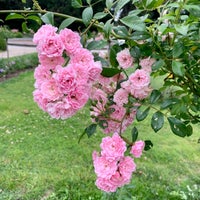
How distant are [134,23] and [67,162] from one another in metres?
2.06

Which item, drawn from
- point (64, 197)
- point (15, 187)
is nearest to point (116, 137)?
point (64, 197)

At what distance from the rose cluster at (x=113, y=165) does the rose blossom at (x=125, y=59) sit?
6.4 inches

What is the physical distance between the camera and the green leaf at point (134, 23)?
27.3 inches

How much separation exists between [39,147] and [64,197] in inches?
33.4

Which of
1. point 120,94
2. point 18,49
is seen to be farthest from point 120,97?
point 18,49

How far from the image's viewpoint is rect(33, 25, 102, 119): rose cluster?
0.66 m

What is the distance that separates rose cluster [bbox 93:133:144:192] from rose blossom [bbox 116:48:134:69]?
163 millimetres

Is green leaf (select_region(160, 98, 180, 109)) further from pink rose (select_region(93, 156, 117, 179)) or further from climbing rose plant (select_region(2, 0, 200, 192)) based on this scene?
pink rose (select_region(93, 156, 117, 179))

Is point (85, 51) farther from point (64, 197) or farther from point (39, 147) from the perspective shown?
point (39, 147)

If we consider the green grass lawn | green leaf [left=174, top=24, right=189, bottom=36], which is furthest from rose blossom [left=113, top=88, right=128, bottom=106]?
the green grass lawn

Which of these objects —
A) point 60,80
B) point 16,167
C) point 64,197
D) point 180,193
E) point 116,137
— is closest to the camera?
point 60,80

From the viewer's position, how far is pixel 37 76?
0.69 m

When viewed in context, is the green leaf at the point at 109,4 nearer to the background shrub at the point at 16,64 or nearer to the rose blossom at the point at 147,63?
the rose blossom at the point at 147,63

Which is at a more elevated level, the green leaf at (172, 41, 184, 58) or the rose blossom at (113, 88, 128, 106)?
the green leaf at (172, 41, 184, 58)
